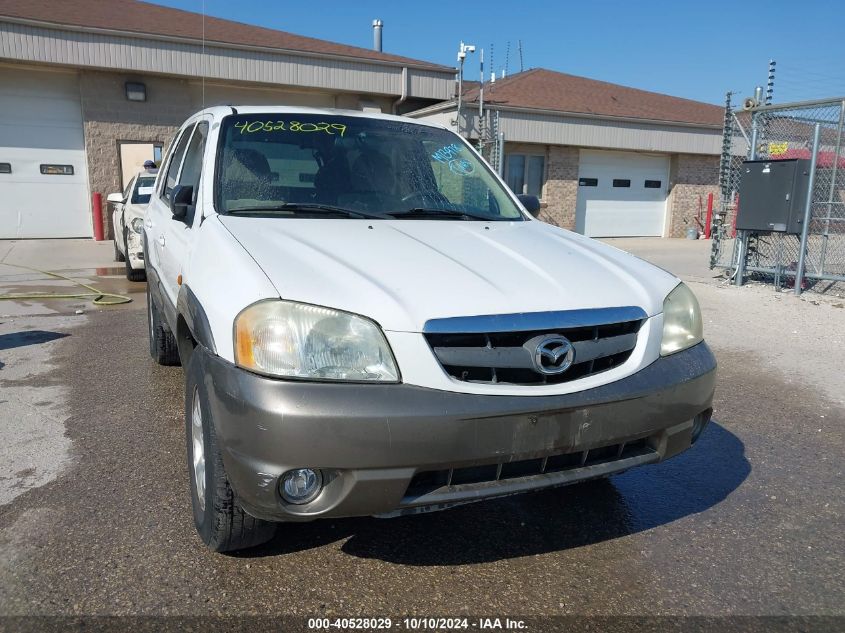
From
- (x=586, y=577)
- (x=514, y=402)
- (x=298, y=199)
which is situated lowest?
(x=586, y=577)

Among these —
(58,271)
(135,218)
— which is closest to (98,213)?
(58,271)

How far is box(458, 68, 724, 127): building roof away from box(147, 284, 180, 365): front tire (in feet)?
45.5

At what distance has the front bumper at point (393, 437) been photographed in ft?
6.93

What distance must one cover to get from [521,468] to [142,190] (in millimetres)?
8907

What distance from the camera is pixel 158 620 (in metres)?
2.32

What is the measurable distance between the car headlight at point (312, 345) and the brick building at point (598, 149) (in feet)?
48.7

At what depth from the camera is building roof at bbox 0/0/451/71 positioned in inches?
591

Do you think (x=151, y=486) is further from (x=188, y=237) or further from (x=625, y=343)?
(x=625, y=343)

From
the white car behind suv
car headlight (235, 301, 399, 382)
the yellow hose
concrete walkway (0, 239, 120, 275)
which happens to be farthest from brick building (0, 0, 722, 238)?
car headlight (235, 301, 399, 382)

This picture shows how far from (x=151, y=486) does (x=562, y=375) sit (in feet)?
6.90

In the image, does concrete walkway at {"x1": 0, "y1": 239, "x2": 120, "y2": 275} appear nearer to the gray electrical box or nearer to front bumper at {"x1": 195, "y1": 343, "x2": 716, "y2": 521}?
the gray electrical box

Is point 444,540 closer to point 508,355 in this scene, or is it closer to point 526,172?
point 508,355

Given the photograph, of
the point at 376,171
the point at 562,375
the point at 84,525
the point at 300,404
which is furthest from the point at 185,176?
the point at 562,375

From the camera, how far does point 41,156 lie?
15.5m
